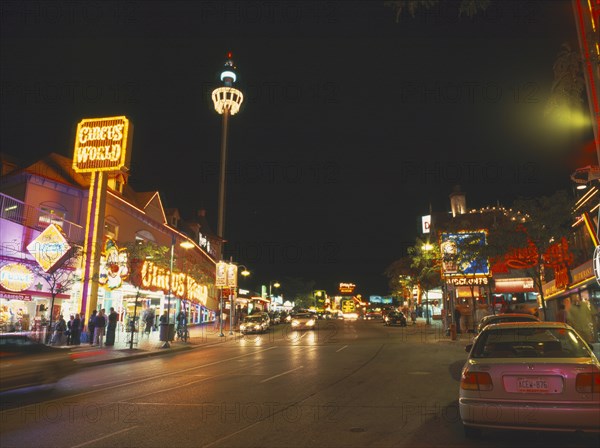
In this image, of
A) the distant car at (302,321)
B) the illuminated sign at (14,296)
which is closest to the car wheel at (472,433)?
the illuminated sign at (14,296)

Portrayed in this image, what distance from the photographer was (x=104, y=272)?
2548 centimetres

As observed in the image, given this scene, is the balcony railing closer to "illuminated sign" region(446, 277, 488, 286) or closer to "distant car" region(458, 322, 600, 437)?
"distant car" region(458, 322, 600, 437)

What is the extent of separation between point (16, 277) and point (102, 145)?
349 inches

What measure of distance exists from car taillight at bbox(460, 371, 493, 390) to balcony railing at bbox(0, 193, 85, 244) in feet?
68.7

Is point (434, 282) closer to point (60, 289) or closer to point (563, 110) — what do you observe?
point (60, 289)

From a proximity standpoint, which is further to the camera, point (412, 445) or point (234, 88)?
point (234, 88)

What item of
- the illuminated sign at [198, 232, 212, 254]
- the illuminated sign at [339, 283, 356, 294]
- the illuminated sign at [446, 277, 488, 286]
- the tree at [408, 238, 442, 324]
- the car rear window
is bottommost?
the car rear window

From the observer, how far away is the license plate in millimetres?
5637

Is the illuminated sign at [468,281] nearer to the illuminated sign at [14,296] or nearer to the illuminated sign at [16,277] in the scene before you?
the illuminated sign at [16,277]

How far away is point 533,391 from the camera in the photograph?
223 inches

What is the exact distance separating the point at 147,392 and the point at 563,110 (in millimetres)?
9752

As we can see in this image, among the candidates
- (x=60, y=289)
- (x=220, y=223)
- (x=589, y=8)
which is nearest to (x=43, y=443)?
(x=589, y=8)

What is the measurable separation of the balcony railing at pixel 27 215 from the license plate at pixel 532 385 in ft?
70.7

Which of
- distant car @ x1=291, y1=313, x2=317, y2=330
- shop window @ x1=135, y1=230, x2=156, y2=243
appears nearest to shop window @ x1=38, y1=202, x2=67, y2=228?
shop window @ x1=135, y1=230, x2=156, y2=243
